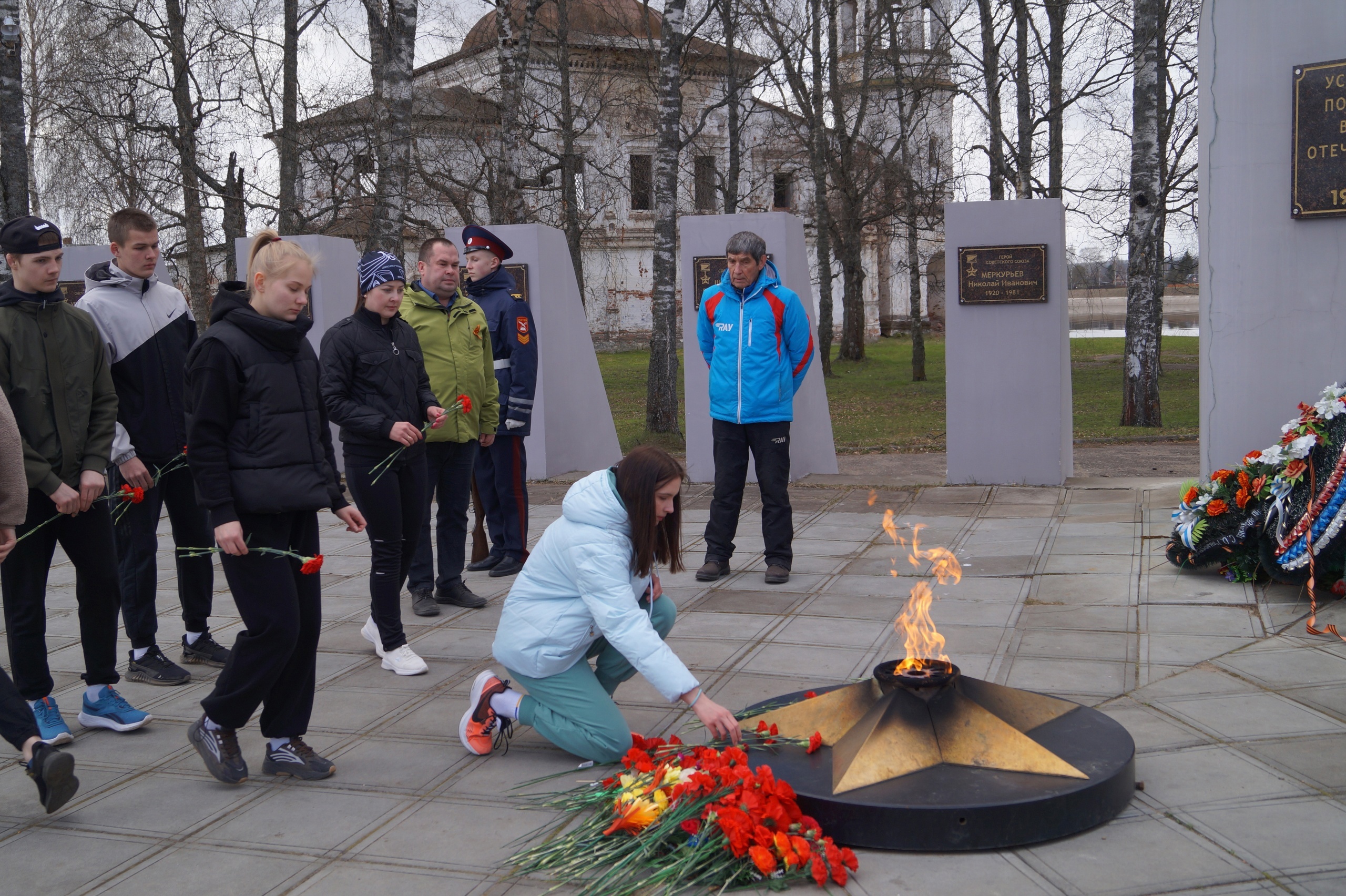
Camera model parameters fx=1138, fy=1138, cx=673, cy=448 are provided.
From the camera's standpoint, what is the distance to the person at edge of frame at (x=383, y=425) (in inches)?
211

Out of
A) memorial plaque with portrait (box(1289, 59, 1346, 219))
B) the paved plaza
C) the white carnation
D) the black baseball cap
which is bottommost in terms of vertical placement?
the paved plaza

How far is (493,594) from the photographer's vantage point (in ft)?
22.7

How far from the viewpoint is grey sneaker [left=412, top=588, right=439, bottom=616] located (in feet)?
21.0

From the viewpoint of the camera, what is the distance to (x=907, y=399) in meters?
22.0

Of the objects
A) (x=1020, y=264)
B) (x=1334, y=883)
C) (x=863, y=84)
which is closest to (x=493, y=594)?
(x=1334, y=883)

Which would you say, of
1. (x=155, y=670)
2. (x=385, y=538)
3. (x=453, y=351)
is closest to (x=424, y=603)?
(x=385, y=538)

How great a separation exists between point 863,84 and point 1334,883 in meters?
23.9

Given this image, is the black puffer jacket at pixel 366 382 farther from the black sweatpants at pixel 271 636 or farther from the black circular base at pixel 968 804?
the black circular base at pixel 968 804

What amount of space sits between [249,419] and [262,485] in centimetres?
24

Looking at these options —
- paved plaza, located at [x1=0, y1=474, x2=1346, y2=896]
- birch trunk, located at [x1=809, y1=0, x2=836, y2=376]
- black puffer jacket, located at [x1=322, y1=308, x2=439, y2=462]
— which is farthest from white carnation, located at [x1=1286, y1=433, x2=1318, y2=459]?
birch trunk, located at [x1=809, y1=0, x2=836, y2=376]

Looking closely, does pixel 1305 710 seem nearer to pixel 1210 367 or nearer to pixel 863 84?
pixel 1210 367

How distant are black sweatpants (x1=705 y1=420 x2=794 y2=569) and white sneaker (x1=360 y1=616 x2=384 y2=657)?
2272 mm

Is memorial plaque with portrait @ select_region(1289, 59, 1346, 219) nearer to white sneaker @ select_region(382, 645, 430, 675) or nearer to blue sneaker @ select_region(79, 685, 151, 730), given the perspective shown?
white sneaker @ select_region(382, 645, 430, 675)

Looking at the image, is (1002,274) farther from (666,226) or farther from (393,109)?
(393,109)
